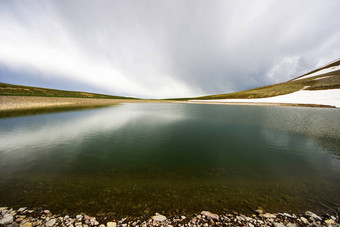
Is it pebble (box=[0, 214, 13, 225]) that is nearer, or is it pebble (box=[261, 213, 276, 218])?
pebble (box=[0, 214, 13, 225])

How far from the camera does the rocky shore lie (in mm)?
4375

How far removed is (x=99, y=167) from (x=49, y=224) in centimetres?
406

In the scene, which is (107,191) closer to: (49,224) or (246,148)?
(49,224)

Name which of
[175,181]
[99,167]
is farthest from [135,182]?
[99,167]

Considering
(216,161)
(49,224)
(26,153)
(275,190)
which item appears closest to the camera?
(49,224)

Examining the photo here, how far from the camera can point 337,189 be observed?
6320 millimetres

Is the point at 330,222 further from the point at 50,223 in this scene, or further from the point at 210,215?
the point at 50,223

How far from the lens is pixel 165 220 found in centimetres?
456

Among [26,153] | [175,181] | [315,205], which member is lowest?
[26,153]

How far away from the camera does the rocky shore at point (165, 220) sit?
4375 mm

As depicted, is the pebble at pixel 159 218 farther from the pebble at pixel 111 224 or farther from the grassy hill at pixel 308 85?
the grassy hill at pixel 308 85

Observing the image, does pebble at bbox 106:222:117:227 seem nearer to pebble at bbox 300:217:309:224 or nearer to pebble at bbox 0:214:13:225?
pebble at bbox 0:214:13:225

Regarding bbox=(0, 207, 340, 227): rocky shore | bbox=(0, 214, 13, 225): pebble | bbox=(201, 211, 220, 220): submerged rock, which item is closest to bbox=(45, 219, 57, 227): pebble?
bbox=(0, 207, 340, 227): rocky shore

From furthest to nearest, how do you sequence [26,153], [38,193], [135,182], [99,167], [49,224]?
[26,153] < [99,167] < [135,182] < [38,193] < [49,224]
